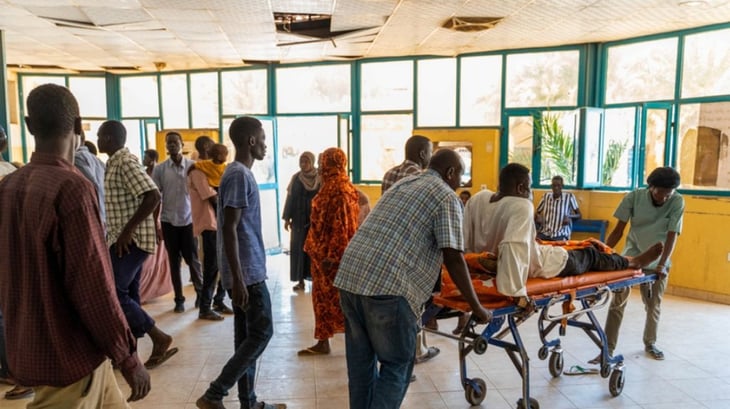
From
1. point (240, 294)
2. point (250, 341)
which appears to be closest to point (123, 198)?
point (240, 294)

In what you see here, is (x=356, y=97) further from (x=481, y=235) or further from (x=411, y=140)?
(x=481, y=235)

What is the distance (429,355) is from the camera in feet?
14.0

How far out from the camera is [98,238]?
5.36 feet

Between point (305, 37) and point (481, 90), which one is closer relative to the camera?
point (305, 37)

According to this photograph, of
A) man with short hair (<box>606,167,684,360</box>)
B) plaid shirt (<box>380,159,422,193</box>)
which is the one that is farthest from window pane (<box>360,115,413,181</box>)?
man with short hair (<box>606,167,684,360</box>)

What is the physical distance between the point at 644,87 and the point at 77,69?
389 inches

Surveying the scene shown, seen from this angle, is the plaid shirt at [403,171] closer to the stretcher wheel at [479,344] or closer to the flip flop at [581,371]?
the stretcher wheel at [479,344]

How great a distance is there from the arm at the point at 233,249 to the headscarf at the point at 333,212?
120 centimetres

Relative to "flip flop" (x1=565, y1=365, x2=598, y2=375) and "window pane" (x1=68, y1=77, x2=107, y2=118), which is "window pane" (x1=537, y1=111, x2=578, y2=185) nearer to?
"flip flop" (x1=565, y1=365, x2=598, y2=375)

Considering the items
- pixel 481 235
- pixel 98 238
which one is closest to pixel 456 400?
pixel 481 235

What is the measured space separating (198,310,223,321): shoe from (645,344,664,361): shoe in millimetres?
3914

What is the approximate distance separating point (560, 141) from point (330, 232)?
5.14 metres

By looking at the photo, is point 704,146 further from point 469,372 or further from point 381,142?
point 381,142

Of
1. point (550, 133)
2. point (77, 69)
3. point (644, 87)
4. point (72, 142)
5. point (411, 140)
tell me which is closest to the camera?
point (72, 142)
